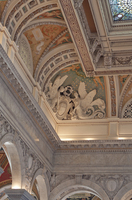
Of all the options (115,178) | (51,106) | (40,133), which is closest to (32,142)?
(40,133)

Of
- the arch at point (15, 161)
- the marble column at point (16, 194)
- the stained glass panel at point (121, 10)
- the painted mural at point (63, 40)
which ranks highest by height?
the stained glass panel at point (121, 10)

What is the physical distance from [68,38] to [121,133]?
15.3 feet

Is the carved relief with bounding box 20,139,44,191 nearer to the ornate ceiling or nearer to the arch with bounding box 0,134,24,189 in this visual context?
the arch with bounding box 0,134,24,189

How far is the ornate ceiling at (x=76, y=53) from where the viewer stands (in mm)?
11500

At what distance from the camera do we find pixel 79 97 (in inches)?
645

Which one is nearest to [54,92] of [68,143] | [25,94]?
[68,143]

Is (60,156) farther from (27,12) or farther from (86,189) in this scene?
(27,12)

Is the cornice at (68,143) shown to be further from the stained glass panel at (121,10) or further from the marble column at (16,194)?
the stained glass panel at (121,10)

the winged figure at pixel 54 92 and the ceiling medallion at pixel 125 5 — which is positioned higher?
the ceiling medallion at pixel 125 5

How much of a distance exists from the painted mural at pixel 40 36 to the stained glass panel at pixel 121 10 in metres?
1.80

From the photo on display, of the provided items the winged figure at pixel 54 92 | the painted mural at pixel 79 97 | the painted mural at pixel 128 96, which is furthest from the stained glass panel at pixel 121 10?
the painted mural at pixel 128 96

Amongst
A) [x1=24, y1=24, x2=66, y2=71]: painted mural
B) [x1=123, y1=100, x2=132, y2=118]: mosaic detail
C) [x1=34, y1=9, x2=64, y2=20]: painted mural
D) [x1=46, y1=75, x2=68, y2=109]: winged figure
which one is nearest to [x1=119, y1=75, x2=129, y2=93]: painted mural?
[x1=123, y1=100, x2=132, y2=118]: mosaic detail

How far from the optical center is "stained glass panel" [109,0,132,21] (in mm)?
12641

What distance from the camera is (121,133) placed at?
15578mm
